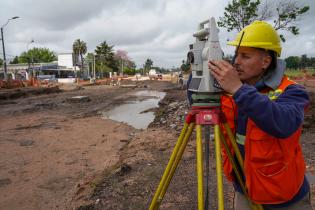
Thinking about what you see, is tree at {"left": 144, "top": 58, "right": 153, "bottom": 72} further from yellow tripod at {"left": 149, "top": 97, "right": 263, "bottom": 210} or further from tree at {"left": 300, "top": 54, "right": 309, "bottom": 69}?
yellow tripod at {"left": 149, "top": 97, "right": 263, "bottom": 210}

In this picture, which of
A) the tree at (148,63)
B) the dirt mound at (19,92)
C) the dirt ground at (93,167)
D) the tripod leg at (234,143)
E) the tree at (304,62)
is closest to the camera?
the tripod leg at (234,143)

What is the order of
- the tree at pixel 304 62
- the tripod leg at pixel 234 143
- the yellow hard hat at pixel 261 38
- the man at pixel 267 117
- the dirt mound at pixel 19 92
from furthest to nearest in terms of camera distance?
the tree at pixel 304 62 < the dirt mound at pixel 19 92 < the tripod leg at pixel 234 143 < the yellow hard hat at pixel 261 38 < the man at pixel 267 117

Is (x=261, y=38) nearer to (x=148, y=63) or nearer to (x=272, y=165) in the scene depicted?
(x=272, y=165)

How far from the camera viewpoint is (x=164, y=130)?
30.3ft

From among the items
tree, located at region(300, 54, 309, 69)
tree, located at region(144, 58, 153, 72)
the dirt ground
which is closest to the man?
the dirt ground

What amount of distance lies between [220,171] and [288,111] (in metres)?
0.47

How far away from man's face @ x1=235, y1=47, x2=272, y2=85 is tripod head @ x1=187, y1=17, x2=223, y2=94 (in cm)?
11

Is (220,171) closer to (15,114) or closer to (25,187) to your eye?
(25,187)

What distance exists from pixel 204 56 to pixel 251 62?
249mm

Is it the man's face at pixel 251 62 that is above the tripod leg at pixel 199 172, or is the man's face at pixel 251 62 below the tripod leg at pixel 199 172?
above

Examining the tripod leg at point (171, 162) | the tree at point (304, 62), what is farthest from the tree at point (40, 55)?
the tripod leg at point (171, 162)

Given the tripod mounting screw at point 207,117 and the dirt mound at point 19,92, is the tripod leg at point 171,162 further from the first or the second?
the dirt mound at point 19,92

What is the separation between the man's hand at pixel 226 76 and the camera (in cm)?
155

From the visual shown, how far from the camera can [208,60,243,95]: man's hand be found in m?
1.55
